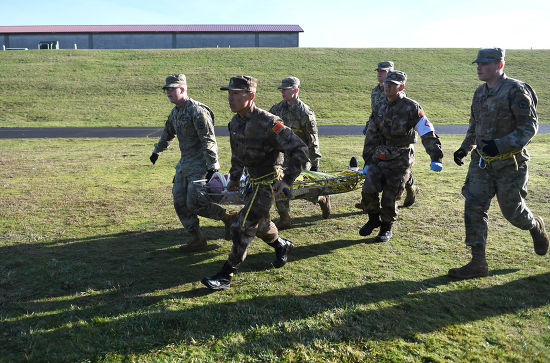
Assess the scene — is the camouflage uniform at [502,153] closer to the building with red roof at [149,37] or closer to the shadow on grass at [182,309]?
the shadow on grass at [182,309]

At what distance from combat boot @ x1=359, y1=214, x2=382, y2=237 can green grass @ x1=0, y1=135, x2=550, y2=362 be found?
0.64 feet

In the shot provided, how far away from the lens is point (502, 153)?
5043 mm

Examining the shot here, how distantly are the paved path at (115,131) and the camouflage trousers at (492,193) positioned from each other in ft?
55.9

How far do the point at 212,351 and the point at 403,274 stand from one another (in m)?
2.70

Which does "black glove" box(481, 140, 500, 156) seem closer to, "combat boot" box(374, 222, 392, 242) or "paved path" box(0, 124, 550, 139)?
"combat boot" box(374, 222, 392, 242)

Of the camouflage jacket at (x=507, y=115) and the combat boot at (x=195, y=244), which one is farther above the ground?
the camouflage jacket at (x=507, y=115)

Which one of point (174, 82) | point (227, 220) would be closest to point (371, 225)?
point (227, 220)

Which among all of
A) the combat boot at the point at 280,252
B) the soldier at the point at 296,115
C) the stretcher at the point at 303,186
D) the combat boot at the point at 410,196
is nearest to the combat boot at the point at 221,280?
the combat boot at the point at 280,252

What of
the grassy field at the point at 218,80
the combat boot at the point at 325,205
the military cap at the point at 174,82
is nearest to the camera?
the military cap at the point at 174,82

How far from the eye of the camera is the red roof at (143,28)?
63.9 m

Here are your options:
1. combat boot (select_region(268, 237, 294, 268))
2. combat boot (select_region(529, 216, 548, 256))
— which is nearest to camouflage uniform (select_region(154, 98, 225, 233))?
combat boot (select_region(268, 237, 294, 268))

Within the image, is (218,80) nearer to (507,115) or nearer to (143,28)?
(143,28)

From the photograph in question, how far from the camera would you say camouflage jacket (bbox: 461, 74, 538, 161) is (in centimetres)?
500

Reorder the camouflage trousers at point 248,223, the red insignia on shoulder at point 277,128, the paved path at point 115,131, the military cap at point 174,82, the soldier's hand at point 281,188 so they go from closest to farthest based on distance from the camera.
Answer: the soldier's hand at point 281,188 < the red insignia on shoulder at point 277,128 < the camouflage trousers at point 248,223 < the military cap at point 174,82 < the paved path at point 115,131
